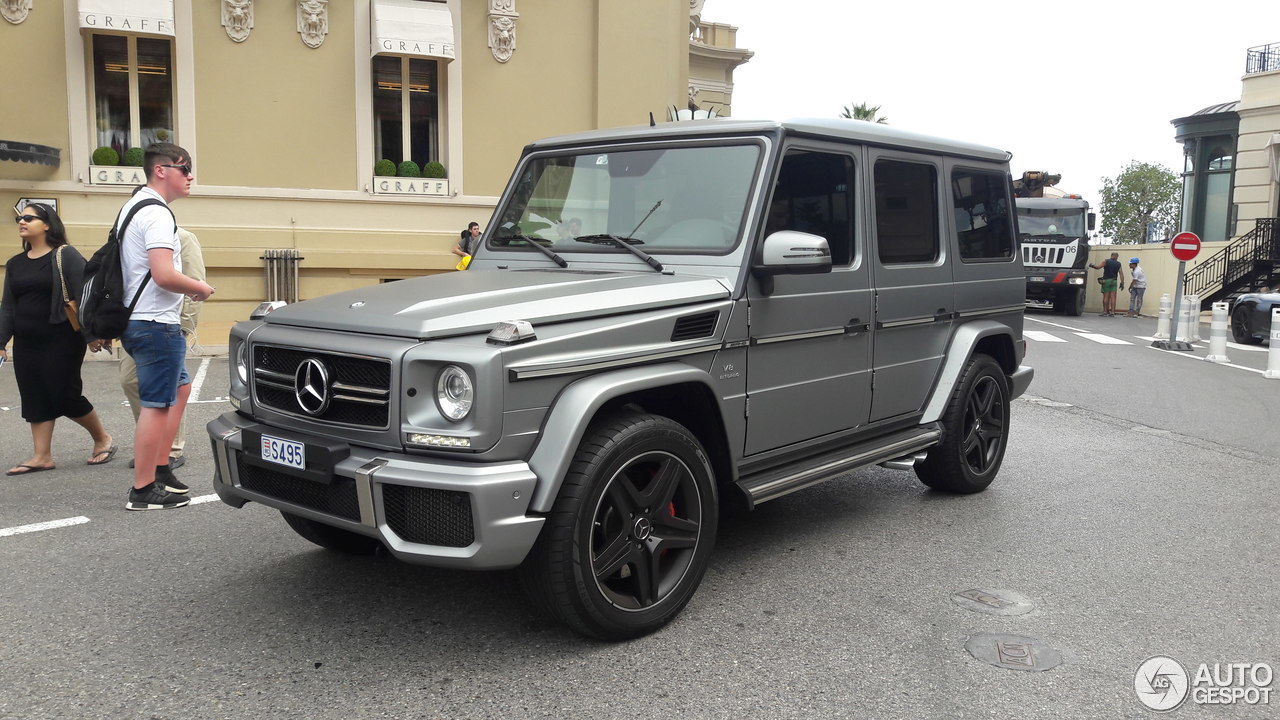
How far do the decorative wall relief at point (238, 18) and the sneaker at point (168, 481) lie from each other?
36.8 ft

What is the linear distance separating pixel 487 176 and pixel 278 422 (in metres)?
13.4

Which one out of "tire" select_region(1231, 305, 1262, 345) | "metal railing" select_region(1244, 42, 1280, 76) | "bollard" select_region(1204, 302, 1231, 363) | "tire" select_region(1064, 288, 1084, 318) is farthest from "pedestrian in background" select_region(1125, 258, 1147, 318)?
"bollard" select_region(1204, 302, 1231, 363)

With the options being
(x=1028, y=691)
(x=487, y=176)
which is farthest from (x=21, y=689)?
(x=487, y=176)

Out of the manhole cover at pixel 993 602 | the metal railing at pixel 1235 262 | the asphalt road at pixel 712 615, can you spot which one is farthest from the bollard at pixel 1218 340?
the metal railing at pixel 1235 262

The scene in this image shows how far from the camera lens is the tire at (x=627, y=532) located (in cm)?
355

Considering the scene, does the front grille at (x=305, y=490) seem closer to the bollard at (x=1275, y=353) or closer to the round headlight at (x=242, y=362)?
the round headlight at (x=242, y=362)

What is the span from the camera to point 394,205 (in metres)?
16.2

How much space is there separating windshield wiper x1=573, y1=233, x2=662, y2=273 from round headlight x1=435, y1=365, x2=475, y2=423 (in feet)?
4.25

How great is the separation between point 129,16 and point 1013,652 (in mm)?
14415

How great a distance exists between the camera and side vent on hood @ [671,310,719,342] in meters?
4.01

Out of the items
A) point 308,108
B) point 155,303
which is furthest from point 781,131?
point 308,108

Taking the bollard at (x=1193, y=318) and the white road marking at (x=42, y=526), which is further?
the bollard at (x=1193, y=318)

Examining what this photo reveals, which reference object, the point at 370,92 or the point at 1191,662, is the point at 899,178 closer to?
the point at 1191,662

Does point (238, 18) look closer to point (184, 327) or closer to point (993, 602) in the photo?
point (184, 327)
